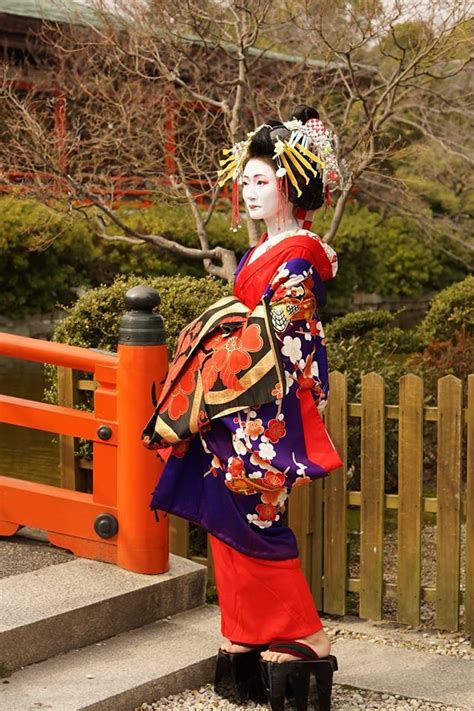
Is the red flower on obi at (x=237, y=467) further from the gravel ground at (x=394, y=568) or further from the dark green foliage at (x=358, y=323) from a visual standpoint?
the dark green foliage at (x=358, y=323)

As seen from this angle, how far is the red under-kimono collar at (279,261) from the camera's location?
3.42 metres

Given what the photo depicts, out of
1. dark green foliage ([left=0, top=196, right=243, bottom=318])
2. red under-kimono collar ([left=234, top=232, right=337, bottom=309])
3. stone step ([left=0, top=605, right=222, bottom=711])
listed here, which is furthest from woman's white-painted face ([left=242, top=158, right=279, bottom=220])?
dark green foliage ([left=0, top=196, right=243, bottom=318])

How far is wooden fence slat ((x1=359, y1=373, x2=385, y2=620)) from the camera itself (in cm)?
425

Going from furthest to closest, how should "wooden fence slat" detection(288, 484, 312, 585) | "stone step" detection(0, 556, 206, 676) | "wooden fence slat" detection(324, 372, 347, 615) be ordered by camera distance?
"wooden fence slat" detection(288, 484, 312, 585) < "wooden fence slat" detection(324, 372, 347, 615) < "stone step" detection(0, 556, 206, 676)

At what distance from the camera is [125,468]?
158 inches

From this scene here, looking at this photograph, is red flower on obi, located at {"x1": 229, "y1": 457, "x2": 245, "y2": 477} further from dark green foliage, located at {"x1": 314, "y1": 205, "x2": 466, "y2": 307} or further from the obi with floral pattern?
dark green foliage, located at {"x1": 314, "y1": 205, "x2": 466, "y2": 307}

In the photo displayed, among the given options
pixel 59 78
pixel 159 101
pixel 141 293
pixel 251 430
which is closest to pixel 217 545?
pixel 251 430

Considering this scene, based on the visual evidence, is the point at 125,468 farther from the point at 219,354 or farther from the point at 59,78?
the point at 59,78

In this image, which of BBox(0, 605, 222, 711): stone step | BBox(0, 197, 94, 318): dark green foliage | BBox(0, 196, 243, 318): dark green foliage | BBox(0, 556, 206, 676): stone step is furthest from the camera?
BBox(0, 196, 243, 318): dark green foliage

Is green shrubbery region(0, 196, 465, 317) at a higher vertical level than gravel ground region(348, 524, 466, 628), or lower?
higher

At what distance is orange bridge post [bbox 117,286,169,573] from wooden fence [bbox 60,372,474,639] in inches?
27.7

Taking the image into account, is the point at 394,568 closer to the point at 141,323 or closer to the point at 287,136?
the point at 141,323

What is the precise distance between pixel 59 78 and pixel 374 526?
9.64 m

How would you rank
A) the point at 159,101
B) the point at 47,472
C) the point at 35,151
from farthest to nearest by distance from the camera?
the point at 159,101 → the point at 35,151 → the point at 47,472
